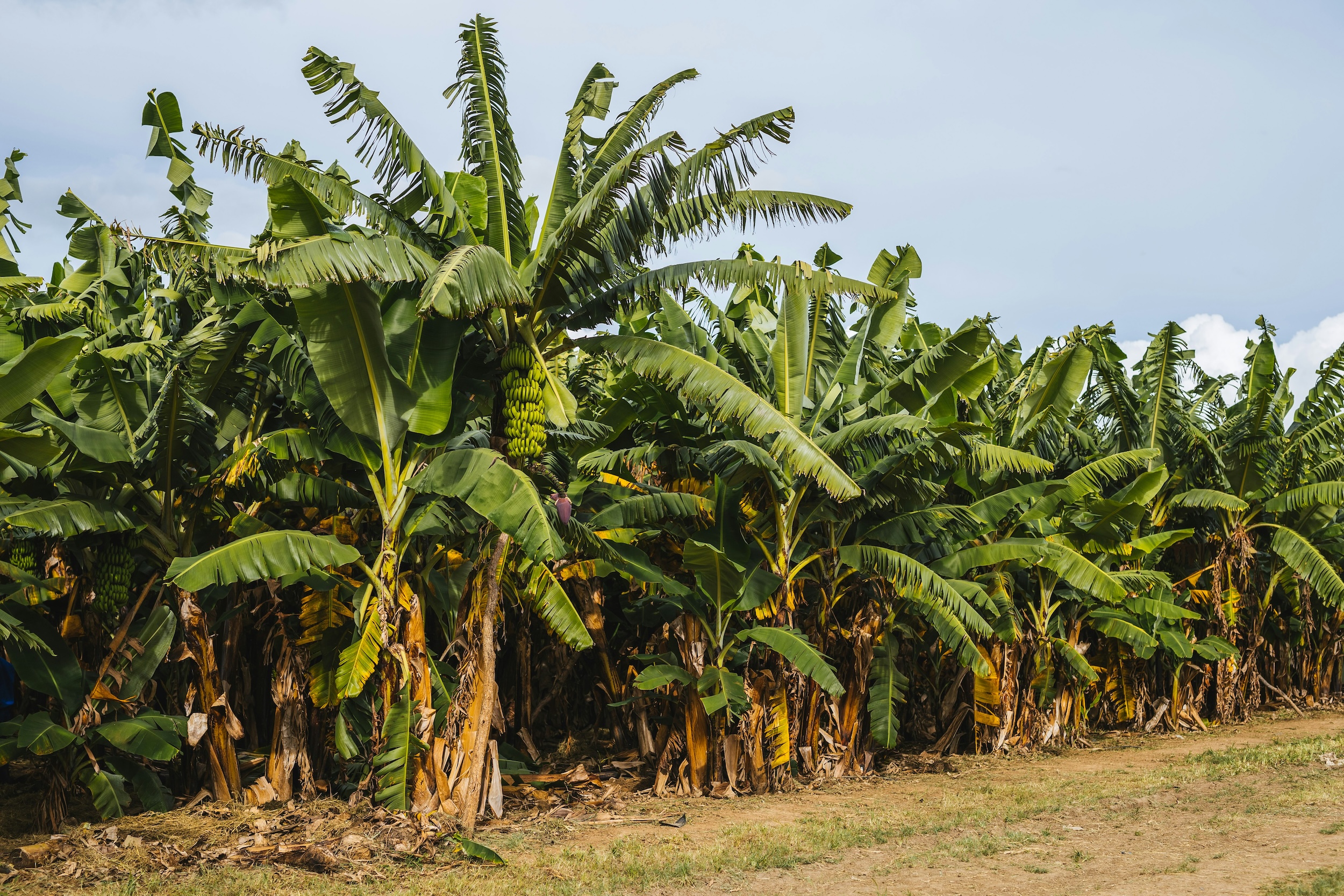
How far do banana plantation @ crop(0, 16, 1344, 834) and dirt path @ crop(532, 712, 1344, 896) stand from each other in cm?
98

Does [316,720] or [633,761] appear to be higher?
[316,720]

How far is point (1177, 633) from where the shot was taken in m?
14.2

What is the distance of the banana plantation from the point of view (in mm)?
7758

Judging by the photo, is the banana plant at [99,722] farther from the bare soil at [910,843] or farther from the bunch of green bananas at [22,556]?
the bare soil at [910,843]

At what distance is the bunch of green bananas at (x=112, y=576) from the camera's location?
8586 mm

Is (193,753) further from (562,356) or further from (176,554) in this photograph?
(562,356)

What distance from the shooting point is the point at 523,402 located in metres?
7.83

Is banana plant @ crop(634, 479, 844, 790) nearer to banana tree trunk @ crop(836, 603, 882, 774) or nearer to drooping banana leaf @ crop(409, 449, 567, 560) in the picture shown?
banana tree trunk @ crop(836, 603, 882, 774)

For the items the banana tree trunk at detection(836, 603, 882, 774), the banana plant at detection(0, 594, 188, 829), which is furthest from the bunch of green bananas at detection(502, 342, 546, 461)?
the banana tree trunk at detection(836, 603, 882, 774)

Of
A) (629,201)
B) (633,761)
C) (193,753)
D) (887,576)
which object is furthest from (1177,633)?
(193,753)

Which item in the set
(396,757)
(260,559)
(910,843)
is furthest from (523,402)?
(910,843)

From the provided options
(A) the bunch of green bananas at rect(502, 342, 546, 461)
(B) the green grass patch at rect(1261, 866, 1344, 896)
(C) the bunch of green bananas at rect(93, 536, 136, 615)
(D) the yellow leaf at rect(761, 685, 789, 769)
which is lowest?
(B) the green grass patch at rect(1261, 866, 1344, 896)

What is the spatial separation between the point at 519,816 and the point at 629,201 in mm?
5785

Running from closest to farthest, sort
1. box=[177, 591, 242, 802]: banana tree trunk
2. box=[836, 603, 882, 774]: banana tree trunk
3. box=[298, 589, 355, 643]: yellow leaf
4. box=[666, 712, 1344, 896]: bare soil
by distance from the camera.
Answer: box=[666, 712, 1344, 896]: bare soil < box=[177, 591, 242, 802]: banana tree trunk < box=[298, 589, 355, 643]: yellow leaf < box=[836, 603, 882, 774]: banana tree trunk
